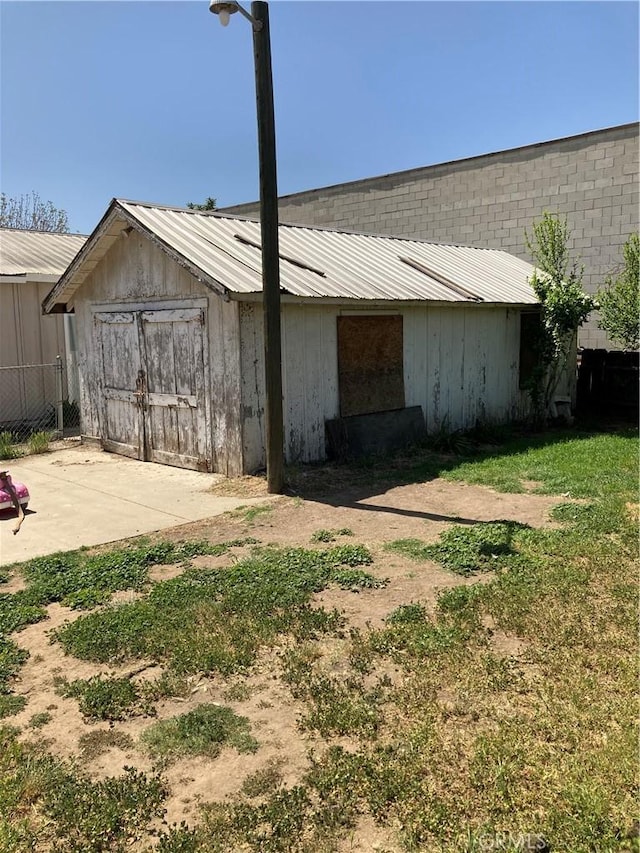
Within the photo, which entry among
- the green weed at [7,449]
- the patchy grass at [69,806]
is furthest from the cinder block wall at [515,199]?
the patchy grass at [69,806]

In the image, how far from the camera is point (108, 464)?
33.3 ft

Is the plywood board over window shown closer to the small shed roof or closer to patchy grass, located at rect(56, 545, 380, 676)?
the small shed roof

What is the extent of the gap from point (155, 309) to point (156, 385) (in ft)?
3.59

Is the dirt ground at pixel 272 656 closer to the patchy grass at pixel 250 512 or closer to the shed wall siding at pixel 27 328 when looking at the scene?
the patchy grass at pixel 250 512

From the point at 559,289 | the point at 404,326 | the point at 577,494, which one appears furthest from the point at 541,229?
the point at 577,494

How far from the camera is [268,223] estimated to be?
7.40 meters

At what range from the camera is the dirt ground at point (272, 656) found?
2945mm

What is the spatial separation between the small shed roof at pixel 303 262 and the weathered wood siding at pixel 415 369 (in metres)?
0.39

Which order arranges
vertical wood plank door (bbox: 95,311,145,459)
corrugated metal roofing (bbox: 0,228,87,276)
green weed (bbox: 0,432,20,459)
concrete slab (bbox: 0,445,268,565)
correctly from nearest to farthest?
concrete slab (bbox: 0,445,268,565) < vertical wood plank door (bbox: 95,311,145,459) < green weed (bbox: 0,432,20,459) < corrugated metal roofing (bbox: 0,228,87,276)

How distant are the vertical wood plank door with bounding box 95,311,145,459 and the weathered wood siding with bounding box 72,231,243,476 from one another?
5.6 inches

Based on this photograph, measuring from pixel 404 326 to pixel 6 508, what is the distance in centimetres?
744

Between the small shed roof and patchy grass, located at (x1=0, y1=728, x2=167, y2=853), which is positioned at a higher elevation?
the small shed roof

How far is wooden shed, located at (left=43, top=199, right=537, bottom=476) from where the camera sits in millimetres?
8617

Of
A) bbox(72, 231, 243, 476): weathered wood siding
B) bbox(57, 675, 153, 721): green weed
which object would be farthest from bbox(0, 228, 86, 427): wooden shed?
bbox(57, 675, 153, 721): green weed
